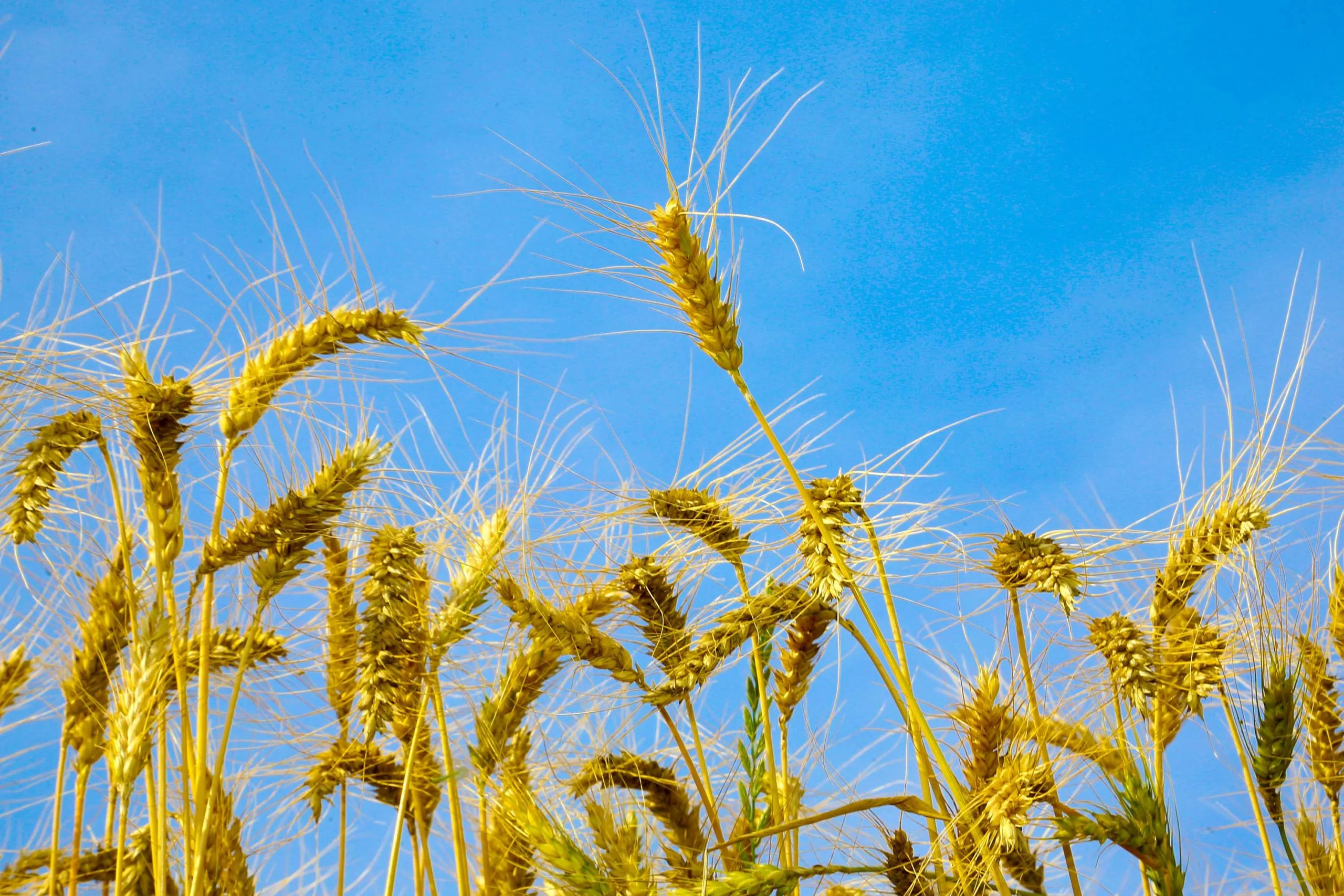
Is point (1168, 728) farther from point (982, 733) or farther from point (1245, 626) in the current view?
point (982, 733)

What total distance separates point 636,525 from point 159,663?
121 cm

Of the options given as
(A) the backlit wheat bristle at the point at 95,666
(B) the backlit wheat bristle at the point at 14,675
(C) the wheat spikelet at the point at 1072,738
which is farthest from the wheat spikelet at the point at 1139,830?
(B) the backlit wheat bristle at the point at 14,675

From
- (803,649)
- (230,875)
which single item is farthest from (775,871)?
(230,875)

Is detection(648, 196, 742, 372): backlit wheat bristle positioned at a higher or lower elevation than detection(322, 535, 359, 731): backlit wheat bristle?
higher

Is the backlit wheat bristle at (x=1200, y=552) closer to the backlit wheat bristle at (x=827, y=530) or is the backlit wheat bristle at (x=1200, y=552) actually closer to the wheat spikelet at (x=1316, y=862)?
the wheat spikelet at (x=1316, y=862)

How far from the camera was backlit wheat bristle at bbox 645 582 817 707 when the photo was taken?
7.20 ft

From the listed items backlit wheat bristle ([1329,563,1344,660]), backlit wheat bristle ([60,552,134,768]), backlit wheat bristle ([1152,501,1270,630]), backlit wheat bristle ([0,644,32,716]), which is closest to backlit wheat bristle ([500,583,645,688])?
backlit wheat bristle ([60,552,134,768])

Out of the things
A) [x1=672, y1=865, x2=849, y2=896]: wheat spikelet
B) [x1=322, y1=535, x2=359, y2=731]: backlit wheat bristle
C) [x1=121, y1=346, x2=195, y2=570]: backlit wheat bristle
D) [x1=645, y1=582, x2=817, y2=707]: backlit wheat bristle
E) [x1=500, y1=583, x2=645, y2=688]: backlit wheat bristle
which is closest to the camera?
[x1=672, y1=865, x2=849, y2=896]: wheat spikelet

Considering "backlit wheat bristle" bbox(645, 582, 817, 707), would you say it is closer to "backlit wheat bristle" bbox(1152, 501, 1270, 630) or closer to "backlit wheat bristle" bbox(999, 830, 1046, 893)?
"backlit wheat bristle" bbox(999, 830, 1046, 893)

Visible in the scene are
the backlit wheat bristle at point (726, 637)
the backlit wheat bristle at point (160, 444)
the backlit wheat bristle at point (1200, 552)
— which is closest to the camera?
the backlit wheat bristle at point (726, 637)

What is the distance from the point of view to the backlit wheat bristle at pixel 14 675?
9.48 ft

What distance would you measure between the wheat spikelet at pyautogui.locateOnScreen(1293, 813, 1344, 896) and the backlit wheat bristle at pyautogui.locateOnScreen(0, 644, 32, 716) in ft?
10.6

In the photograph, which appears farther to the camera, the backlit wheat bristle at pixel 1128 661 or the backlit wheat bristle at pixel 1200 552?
the backlit wheat bristle at pixel 1200 552

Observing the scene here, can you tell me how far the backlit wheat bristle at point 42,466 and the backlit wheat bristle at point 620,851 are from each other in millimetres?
1489
